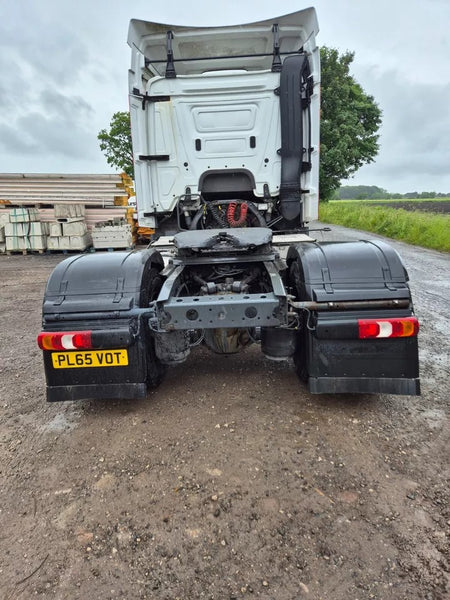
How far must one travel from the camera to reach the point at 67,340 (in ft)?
9.06

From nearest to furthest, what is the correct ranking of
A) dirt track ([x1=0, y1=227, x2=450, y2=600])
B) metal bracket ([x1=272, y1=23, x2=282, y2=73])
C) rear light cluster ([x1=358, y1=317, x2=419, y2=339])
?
dirt track ([x1=0, y1=227, x2=450, y2=600]) → rear light cluster ([x1=358, y1=317, x2=419, y2=339]) → metal bracket ([x1=272, y1=23, x2=282, y2=73])

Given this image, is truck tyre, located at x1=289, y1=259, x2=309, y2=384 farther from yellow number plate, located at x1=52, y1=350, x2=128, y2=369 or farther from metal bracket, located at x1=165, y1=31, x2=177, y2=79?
metal bracket, located at x1=165, y1=31, x2=177, y2=79

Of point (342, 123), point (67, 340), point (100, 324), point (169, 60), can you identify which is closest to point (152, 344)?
point (100, 324)

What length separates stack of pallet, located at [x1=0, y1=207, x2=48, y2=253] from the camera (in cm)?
1211

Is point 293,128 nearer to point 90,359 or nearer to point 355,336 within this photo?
point 355,336

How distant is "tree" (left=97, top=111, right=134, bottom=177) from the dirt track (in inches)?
1148

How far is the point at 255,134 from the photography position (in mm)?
4398

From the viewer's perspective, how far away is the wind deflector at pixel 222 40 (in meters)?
4.36

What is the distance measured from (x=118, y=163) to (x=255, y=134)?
28337 mm

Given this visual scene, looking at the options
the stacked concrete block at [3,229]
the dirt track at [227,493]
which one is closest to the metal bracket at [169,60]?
the dirt track at [227,493]

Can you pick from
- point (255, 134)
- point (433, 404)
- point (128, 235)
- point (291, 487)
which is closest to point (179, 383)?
point (291, 487)

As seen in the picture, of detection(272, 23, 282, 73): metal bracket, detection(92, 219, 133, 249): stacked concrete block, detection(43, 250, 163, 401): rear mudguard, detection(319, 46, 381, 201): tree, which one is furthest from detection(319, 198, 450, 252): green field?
detection(43, 250, 163, 401): rear mudguard

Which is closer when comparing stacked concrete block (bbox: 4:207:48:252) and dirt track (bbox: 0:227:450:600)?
dirt track (bbox: 0:227:450:600)

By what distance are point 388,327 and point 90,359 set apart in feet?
6.50
